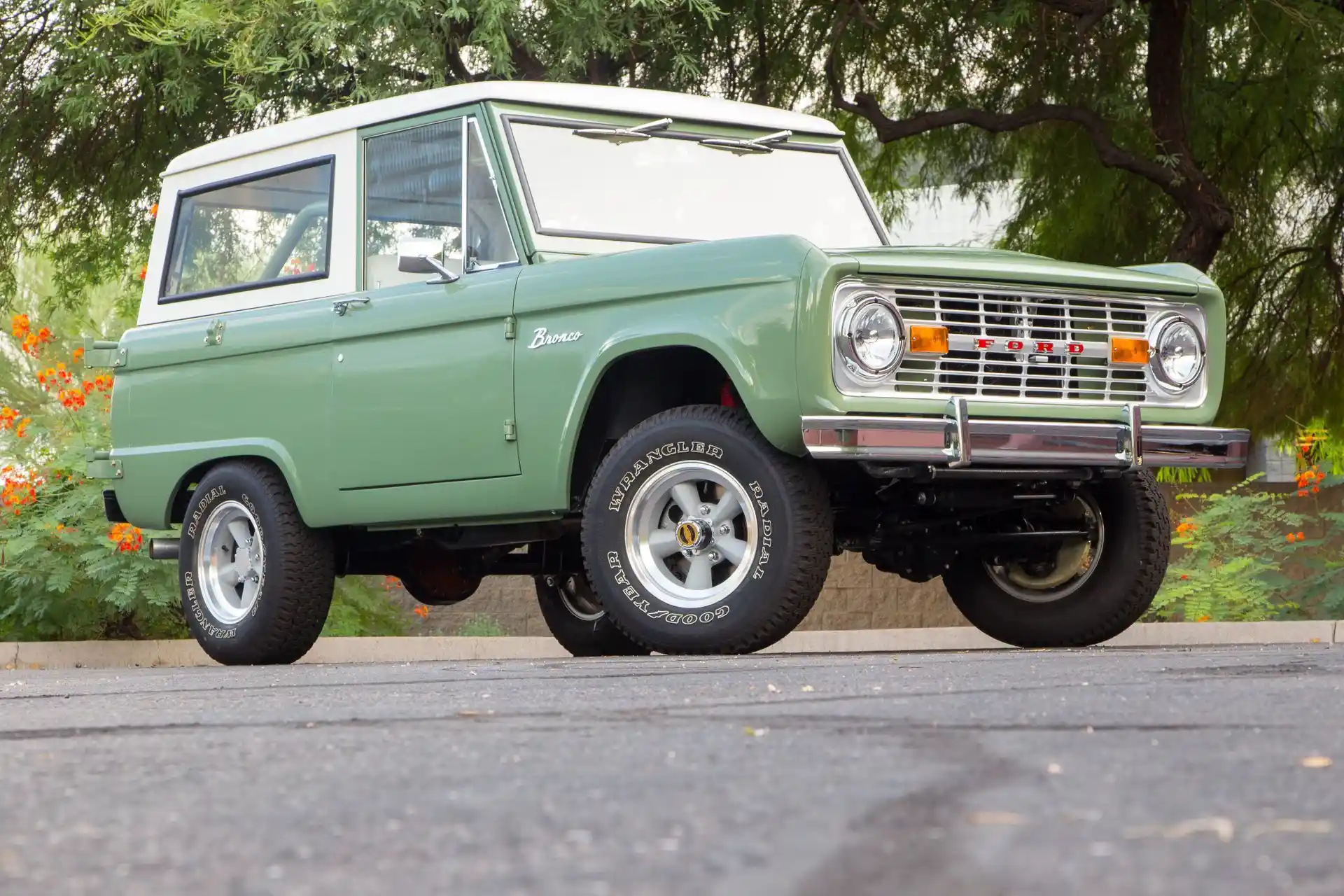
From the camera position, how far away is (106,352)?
10172 mm

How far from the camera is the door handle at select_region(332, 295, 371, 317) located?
26.7 ft

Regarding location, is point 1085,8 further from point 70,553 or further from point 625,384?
point 70,553

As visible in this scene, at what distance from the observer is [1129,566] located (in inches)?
304

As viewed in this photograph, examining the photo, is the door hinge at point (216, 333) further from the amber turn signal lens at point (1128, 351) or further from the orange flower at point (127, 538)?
the amber turn signal lens at point (1128, 351)

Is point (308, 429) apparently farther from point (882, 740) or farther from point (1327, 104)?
point (1327, 104)

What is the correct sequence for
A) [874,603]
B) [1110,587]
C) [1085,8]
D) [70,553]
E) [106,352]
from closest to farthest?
[1110,587], [106,352], [70,553], [1085,8], [874,603]

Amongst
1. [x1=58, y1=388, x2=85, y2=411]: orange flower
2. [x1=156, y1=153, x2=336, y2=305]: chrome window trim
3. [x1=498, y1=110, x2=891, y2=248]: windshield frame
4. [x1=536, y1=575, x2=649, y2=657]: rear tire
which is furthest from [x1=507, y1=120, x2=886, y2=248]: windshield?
[x1=58, y1=388, x2=85, y2=411]: orange flower

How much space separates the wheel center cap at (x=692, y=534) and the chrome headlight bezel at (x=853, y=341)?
29.8 inches

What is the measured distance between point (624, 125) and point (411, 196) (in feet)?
2.97

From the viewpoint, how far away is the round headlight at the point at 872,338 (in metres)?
6.68

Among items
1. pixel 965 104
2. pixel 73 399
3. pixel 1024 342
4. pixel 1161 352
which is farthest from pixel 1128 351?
pixel 965 104

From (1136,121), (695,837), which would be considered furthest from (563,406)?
(1136,121)

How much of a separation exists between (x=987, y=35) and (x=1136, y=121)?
1238mm

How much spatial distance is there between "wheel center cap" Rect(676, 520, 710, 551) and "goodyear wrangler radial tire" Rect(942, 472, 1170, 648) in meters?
1.69
